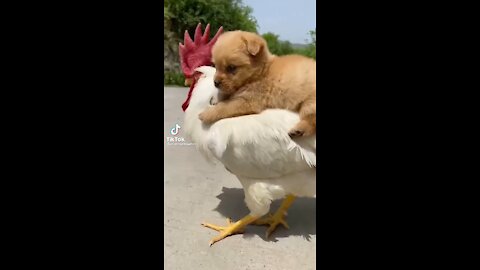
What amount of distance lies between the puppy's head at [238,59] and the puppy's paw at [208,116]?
0.09m

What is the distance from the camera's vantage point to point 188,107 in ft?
4.46

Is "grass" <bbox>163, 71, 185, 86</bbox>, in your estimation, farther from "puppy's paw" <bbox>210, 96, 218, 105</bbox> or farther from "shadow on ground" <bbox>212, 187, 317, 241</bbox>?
"shadow on ground" <bbox>212, 187, 317, 241</bbox>

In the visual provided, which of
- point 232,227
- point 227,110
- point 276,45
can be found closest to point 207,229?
point 232,227

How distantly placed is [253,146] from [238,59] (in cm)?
29

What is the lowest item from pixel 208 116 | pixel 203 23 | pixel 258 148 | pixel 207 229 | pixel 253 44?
pixel 207 229

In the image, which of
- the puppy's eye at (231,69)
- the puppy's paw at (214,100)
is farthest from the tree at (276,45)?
the puppy's paw at (214,100)

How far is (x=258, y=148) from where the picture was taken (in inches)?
47.9

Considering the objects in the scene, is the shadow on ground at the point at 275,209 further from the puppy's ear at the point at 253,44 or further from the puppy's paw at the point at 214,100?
the puppy's ear at the point at 253,44

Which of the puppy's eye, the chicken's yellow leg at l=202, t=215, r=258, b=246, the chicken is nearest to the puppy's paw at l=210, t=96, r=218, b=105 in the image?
the chicken

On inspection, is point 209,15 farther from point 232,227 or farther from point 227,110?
point 232,227

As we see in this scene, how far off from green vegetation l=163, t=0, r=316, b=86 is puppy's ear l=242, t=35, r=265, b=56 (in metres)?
0.05

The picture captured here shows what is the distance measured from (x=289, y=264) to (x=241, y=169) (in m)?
0.36

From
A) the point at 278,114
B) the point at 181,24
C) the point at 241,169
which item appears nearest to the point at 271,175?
the point at 241,169
